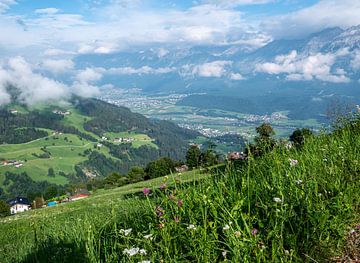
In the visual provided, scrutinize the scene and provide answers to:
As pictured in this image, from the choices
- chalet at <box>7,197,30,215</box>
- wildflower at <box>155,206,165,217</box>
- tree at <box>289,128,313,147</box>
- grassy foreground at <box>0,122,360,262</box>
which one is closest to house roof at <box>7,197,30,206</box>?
chalet at <box>7,197,30,215</box>

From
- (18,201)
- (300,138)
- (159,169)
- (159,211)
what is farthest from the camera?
(18,201)

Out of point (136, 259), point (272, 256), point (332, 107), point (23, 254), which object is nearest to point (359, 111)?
point (332, 107)

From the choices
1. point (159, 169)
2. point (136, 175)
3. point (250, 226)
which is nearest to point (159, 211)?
point (250, 226)

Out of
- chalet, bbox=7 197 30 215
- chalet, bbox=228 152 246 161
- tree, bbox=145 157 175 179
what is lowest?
chalet, bbox=7 197 30 215

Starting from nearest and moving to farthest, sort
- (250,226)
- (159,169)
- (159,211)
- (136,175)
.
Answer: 1. (250,226)
2. (159,211)
3. (159,169)
4. (136,175)

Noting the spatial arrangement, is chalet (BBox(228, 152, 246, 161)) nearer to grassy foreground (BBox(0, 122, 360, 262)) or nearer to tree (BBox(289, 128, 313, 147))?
grassy foreground (BBox(0, 122, 360, 262))

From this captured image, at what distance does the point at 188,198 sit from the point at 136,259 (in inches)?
42.2

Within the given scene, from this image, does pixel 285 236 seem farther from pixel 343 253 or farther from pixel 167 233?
pixel 167 233

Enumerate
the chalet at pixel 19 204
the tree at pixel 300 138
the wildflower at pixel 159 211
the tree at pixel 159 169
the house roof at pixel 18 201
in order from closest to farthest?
1. the wildflower at pixel 159 211
2. the tree at pixel 300 138
3. the tree at pixel 159 169
4. the chalet at pixel 19 204
5. the house roof at pixel 18 201

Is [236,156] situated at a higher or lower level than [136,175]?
higher

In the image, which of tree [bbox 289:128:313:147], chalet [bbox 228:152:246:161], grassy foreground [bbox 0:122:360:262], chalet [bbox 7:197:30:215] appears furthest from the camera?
chalet [bbox 7:197:30:215]

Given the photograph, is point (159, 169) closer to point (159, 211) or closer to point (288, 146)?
point (288, 146)

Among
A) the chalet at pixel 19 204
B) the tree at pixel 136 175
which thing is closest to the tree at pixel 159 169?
the tree at pixel 136 175

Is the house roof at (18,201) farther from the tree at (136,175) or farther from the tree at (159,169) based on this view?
the tree at (159,169)
